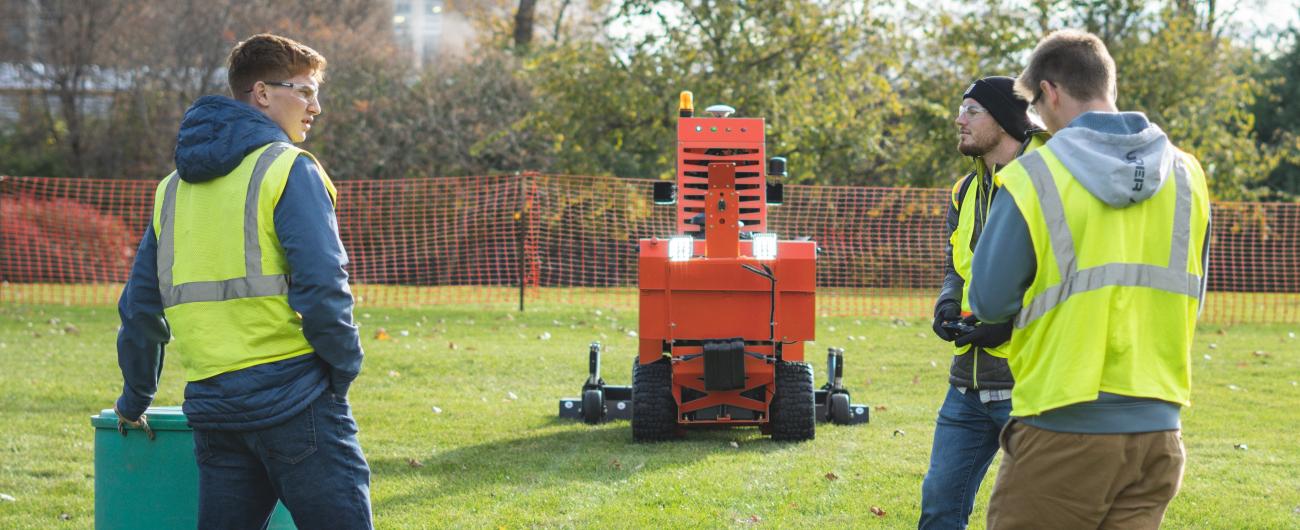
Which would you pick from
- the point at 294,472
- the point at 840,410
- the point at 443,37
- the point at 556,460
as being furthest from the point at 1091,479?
the point at 443,37

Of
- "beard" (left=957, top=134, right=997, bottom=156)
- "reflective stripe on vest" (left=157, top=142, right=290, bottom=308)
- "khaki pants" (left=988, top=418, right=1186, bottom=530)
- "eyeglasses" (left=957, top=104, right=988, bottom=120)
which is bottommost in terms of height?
"khaki pants" (left=988, top=418, right=1186, bottom=530)

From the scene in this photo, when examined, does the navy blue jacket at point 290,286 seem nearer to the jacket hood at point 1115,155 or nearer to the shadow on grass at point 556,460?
the jacket hood at point 1115,155

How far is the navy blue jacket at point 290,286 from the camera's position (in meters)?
3.23

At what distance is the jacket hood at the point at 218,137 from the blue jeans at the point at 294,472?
2.19 ft

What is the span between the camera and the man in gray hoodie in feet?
9.22

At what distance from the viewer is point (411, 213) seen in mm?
21359

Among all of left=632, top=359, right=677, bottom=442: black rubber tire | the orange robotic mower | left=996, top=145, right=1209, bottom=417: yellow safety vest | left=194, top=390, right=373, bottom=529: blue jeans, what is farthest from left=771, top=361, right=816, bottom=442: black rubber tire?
left=996, top=145, right=1209, bottom=417: yellow safety vest

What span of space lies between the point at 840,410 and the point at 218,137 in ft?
18.9

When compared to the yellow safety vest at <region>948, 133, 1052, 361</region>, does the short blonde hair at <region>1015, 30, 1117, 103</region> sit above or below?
above

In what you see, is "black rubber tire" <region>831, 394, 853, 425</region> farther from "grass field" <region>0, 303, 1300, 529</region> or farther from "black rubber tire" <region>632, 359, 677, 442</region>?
"black rubber tire" <region>632, 359, 677, 442</region>

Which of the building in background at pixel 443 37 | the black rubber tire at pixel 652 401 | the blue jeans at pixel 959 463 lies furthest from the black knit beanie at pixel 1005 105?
the building in background at pixel 443 37

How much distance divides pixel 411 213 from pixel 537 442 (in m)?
14.1

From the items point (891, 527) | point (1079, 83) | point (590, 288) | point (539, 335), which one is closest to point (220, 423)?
point (1079, 83)

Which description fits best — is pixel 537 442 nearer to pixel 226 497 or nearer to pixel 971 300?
pixel 226 497
